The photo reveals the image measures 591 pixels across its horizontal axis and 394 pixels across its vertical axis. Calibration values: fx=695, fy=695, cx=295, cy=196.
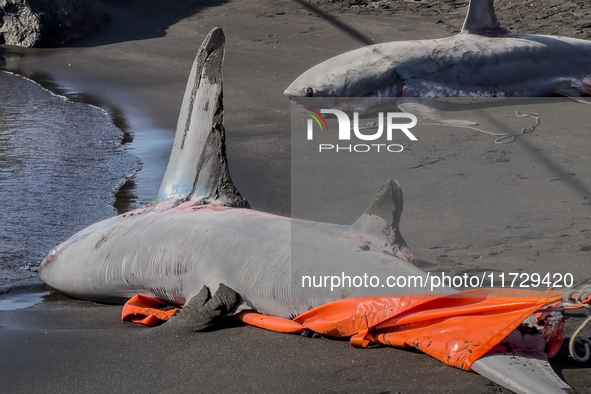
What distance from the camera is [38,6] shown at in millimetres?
13688

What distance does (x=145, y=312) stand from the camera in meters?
3.43

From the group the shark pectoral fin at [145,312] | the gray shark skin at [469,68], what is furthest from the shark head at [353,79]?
the shark pectoral fin at [145,312]

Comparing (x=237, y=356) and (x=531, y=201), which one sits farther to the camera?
(x=531, y=201)

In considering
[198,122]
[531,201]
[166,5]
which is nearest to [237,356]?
[198,122]

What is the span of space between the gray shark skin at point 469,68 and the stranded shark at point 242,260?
Result: 13.5ft

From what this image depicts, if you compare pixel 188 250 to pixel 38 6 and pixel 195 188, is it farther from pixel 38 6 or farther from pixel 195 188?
pixel 38 6

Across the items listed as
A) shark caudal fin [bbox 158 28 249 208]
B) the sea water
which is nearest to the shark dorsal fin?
the sea water

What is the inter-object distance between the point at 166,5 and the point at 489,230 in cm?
1093

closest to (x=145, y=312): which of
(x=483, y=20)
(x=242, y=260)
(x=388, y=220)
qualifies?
(x=242, y=260)

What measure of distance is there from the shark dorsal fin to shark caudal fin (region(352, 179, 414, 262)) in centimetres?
546

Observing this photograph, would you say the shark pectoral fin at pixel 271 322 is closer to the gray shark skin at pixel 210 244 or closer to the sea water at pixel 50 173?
the gray shark skin at pixel 210 244

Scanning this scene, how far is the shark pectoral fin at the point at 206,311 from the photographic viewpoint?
3.11 meters

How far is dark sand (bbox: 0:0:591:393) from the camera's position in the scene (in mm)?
2641

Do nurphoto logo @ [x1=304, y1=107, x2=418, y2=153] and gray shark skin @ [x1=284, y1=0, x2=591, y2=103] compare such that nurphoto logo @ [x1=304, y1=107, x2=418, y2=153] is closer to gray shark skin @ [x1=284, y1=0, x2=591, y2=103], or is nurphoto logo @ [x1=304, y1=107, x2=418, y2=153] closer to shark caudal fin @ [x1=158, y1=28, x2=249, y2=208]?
gray shark skin @ [x1=284, y1=0, x2=591, y2=103]
